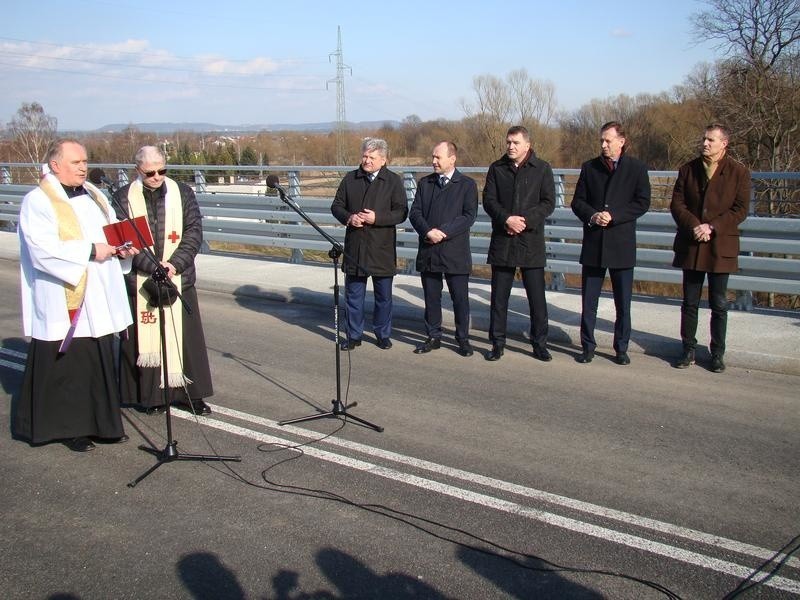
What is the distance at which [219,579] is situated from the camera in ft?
13.5

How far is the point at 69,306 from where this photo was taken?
574cm

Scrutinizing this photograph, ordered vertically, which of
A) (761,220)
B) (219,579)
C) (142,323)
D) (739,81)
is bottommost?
(219,579)

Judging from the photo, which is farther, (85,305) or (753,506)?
(85,305)

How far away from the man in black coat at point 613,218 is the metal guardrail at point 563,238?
85.7 inches

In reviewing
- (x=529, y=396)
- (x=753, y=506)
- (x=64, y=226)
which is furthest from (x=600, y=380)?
(x=64, y=226)

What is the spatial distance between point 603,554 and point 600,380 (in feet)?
10.9

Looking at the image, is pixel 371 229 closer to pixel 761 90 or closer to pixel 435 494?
pixel 435 494

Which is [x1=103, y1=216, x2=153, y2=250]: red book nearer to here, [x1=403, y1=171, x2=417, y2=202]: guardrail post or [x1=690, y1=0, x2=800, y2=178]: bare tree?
[x1=403, y1=171, x2=417, y2=202]: guardrail post

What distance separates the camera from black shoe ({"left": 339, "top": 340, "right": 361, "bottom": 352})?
861cm

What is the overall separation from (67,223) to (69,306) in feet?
1.86

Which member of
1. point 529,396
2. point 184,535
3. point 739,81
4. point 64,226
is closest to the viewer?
point 184,535

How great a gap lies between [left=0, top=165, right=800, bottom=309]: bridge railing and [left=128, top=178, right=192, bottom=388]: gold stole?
5711 mm

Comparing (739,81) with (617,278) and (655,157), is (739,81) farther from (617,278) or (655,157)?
(617,278)

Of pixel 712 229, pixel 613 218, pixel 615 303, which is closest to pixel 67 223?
pixel 613 218
